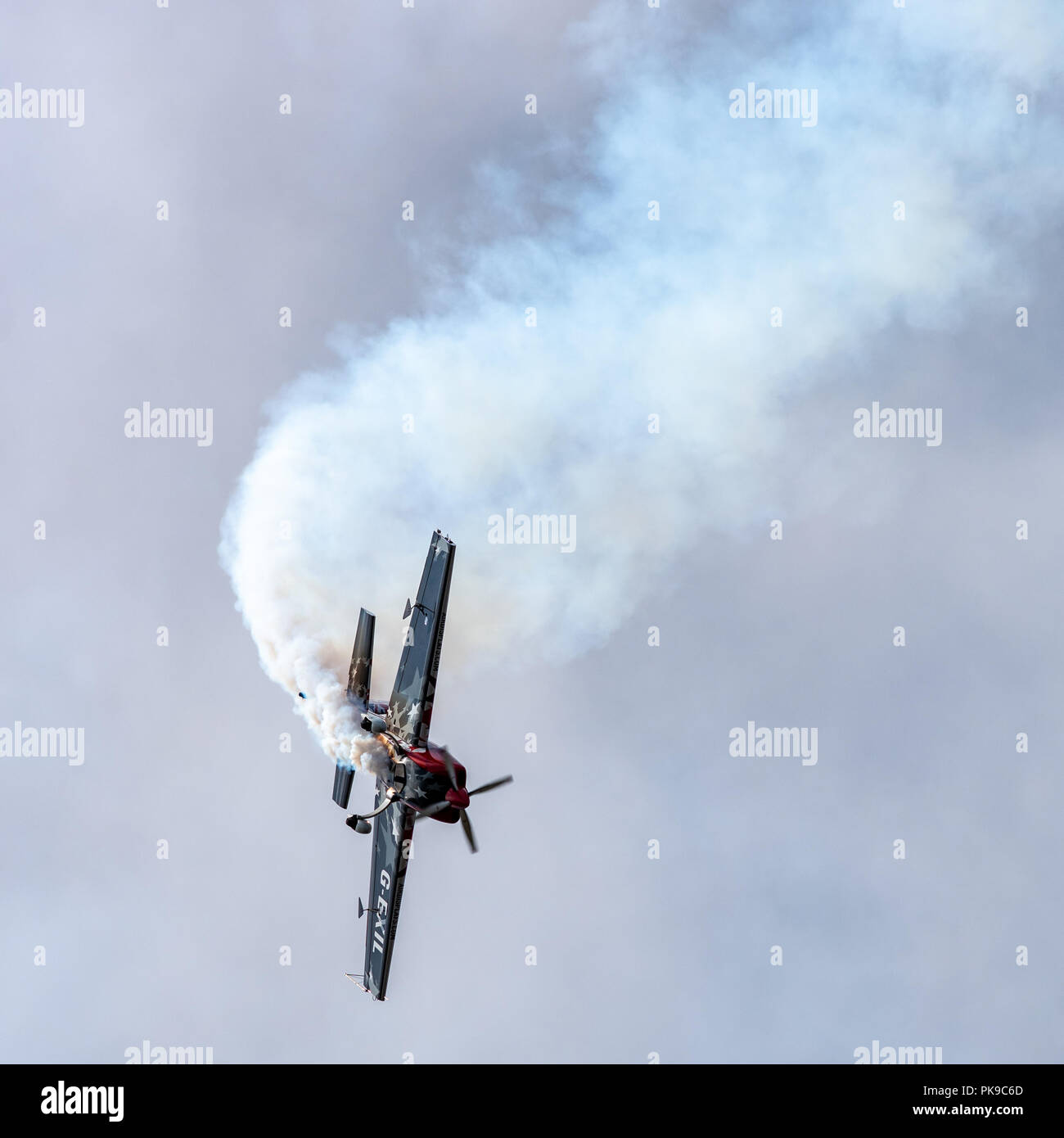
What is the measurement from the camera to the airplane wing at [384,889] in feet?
209

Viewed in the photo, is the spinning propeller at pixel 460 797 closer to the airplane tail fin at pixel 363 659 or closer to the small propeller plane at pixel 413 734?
Result: the small propeller plane at pixel 413 734

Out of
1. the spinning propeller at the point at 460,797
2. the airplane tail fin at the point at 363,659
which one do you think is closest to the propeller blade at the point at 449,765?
the spinning propeller at the point at 460,797

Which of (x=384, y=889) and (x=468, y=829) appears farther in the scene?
(x=384, y=889)

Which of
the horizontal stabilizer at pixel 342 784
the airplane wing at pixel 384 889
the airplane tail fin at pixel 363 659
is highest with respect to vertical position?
the airplane tail fin at pixel 363 659

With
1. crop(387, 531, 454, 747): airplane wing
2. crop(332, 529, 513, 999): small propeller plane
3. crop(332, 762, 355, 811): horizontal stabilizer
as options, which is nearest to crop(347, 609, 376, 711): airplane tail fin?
crop(332, 529, 513, 999): small propeller plane

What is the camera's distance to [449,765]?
189 feet

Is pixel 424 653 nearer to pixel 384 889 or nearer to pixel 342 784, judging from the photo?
pixel 342 784

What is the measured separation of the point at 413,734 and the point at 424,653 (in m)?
3.74

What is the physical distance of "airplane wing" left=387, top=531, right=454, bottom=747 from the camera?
194ft

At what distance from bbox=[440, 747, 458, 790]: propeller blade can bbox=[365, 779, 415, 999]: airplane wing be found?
6.26 meters

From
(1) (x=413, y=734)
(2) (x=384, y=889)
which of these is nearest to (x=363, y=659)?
(1) (x=413, y=734)

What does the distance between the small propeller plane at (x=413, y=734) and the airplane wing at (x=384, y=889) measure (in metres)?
0.08
